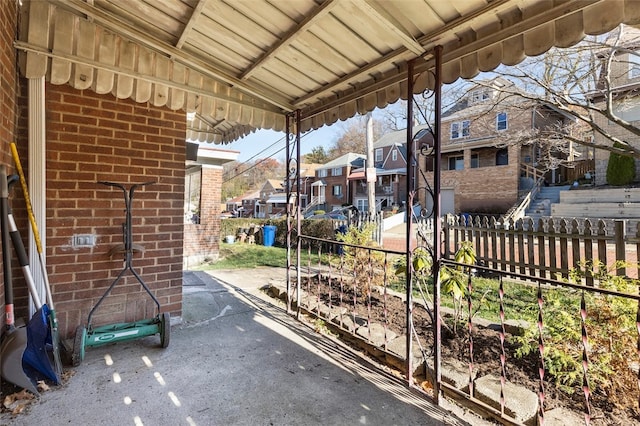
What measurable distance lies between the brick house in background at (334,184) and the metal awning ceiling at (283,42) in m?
25.5

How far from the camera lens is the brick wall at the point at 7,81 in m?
2.00

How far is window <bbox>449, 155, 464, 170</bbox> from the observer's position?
2109 centimetres

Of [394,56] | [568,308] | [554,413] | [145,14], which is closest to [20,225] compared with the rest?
[145,14]

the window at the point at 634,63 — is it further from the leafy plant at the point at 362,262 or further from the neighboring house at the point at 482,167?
the neighboring house at the point at 482,167

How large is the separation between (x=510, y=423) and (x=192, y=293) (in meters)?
4.02

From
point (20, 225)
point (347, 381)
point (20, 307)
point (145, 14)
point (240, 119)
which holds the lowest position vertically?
point (347, 381)

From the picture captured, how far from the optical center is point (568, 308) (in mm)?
2385

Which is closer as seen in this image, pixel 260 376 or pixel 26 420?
pixel 26 420

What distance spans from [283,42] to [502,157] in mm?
20834

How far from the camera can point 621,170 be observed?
1359 centimetres

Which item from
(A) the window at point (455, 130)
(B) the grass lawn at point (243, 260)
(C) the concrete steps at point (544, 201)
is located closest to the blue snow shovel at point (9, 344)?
(B) the grass lawn at point (243, 260)

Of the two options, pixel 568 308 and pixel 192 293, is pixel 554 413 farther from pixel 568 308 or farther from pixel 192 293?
pixel 192 293

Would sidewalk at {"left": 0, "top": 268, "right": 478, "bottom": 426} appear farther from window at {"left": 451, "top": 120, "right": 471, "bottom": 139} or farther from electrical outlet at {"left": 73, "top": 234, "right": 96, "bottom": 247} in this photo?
window at {"left": 451, "top": 120, "right": 471, "bottom": 139}

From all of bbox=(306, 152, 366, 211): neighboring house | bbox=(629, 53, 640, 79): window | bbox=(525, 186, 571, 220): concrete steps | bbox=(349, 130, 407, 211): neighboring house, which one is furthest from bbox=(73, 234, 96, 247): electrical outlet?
bbox=(306, 152, 366, 211): neighboring house
